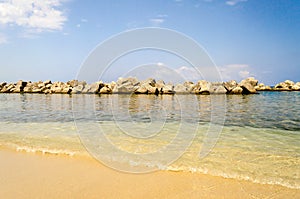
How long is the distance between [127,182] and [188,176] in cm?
103

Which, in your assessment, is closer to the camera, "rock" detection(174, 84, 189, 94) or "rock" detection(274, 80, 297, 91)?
"rock" detection(174, 84, 189, 94)

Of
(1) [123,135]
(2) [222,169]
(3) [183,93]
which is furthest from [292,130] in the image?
(3) [183,93]

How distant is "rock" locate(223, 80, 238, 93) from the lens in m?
31.5

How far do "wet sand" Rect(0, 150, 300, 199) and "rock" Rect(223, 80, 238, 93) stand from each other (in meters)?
29.0

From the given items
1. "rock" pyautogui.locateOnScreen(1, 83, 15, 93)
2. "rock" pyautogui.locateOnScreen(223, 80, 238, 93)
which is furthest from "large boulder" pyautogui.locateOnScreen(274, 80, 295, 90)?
"rock" pyautogui.locateOnScreen(1, 83, 15, 93)

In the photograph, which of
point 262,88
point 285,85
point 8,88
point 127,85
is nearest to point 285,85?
point 285,85

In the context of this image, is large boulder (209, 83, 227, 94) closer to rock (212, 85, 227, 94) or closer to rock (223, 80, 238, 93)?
rock (212, 85, 227, 94)

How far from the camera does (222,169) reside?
14.2 feet

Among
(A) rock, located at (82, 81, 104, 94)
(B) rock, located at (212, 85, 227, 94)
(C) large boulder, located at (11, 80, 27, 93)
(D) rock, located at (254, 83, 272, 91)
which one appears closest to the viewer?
(B) rock, located at (212, 85, 227, 94)

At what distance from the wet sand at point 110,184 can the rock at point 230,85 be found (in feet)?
95.3

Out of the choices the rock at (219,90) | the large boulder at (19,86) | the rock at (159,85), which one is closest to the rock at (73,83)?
the large boulder at (19,86)

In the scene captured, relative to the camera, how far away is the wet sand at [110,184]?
3.36 metres

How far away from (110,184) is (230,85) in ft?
103

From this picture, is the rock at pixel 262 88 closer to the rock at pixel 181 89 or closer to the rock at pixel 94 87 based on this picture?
the rock at pixel 181 89
